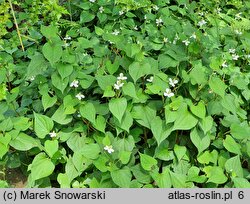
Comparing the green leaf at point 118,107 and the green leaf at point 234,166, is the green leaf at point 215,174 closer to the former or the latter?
the green leaf at point 234,166

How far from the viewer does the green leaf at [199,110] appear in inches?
115

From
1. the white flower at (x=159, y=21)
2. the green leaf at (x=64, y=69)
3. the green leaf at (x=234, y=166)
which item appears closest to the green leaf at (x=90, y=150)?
the green leaf at (x=64, y=69)

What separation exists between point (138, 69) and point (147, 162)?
2.29 feet

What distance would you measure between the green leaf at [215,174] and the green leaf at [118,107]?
720 millimetres

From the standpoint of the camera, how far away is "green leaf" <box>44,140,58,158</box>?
2.93m

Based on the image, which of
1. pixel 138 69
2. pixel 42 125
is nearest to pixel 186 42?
pixel 138 69

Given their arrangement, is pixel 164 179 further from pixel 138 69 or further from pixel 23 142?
pixel 23 142

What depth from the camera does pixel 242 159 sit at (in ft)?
10.3

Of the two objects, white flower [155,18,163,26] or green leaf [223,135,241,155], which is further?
white flower [155,18,163,26]

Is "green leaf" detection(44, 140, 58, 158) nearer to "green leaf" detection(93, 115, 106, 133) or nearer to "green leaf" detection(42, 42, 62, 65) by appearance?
"green leaf" detection(93, 115, 106, 133)

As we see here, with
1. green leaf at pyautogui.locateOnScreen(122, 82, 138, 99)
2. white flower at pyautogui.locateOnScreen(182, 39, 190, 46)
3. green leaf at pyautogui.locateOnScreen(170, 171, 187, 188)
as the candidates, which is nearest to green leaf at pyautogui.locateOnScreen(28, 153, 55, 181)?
green leaf at pyautogui.locateOnScreen(122, 82, 138, 99)

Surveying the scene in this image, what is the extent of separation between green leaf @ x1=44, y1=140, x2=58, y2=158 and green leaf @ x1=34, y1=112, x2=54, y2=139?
8 centimetres

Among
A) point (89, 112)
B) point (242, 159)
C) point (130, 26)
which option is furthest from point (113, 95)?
point (130, 26)

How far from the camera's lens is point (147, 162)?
2916mm
